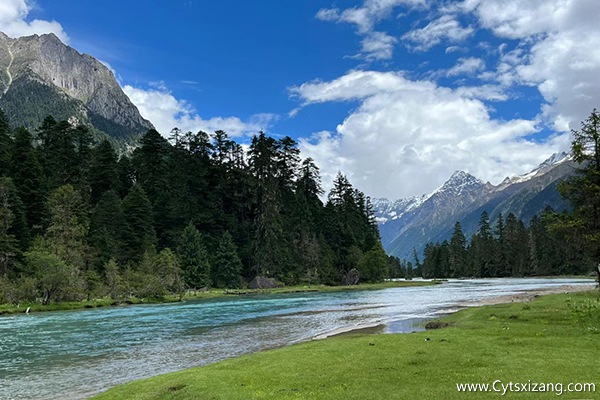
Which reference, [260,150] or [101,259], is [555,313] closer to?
[101,259]

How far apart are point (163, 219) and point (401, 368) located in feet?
395

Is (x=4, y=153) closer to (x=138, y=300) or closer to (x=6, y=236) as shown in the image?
(x=6, y=236)

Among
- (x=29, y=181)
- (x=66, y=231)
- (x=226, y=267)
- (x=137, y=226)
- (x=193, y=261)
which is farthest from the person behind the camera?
(x=226, y=267)

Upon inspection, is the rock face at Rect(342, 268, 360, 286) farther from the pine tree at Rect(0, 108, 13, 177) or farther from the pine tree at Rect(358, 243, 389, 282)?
the pine tree at Rect(0, 108, 13, 177)

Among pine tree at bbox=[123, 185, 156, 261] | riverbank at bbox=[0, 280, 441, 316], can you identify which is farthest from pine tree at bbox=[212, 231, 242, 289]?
pine tree at bbox=[123, 185, 156, 261]

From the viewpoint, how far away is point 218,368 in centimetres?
2181

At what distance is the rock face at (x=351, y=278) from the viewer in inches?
5458

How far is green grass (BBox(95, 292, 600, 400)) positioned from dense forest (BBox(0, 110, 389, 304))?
205 ft

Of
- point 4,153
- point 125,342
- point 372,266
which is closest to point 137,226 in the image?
point 4,153

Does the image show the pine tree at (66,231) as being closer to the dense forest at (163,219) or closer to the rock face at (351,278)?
the dense forest at (163,219)

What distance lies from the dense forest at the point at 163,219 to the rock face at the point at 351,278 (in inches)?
136

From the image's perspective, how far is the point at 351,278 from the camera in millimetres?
139750

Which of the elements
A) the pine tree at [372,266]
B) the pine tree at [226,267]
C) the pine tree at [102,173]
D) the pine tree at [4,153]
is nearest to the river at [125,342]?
the pine tree at [4,153]

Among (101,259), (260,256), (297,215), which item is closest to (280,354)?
(101,259)
